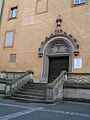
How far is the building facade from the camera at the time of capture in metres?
13.8

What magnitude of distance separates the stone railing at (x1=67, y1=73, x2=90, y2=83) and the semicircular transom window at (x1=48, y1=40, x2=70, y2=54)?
2.80m

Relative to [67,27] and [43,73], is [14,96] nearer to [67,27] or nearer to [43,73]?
[43,73]

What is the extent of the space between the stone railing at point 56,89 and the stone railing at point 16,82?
3.10m

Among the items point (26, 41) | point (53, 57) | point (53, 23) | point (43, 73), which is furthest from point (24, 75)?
point (53, 23)

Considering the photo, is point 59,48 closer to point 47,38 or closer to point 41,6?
point 47,38

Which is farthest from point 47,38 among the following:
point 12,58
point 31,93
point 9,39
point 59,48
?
point 31,93

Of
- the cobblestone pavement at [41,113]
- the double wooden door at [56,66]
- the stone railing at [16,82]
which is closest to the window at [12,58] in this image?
the stone railing at [16,82]

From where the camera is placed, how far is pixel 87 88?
35.8 feet

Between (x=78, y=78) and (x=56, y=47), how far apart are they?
156 inches

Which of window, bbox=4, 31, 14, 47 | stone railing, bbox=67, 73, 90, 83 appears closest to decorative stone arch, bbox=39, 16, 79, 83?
stone railing, bbox=67, 73, 90, 83

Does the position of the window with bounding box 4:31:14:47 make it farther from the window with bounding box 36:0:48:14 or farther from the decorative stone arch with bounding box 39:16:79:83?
the decorative stone arch with bounding box 39:16:79:83

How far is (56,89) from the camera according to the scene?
34.9 ft

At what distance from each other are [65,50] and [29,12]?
5.63 meters

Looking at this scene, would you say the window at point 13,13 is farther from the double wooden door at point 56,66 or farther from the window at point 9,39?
the double wooden door at point 56,66
